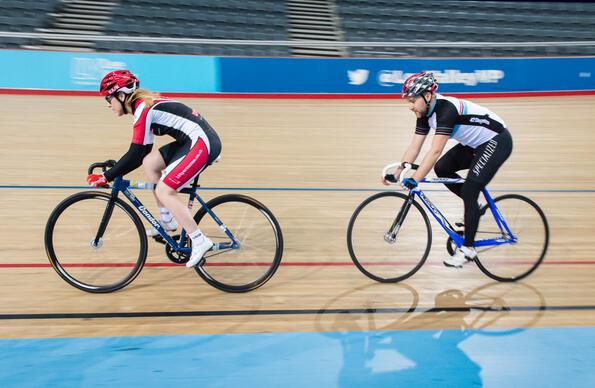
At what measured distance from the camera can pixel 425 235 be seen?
3.65m

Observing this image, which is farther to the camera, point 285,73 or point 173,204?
point 285,73

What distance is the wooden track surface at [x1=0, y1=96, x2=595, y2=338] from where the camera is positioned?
10.7 feet

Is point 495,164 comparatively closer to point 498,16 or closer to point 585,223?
point 585,223

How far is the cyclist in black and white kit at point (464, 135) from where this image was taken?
10.9ft

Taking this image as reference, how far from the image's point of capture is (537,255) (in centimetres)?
377

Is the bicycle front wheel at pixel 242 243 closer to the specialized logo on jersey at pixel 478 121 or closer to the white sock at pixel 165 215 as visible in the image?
the white sock at pixel 165 215

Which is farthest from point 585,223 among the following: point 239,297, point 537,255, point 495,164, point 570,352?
point 239,297

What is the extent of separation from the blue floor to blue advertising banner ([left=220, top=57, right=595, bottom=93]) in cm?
726

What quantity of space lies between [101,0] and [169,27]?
6.59 feet

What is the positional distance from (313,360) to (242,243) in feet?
3.04

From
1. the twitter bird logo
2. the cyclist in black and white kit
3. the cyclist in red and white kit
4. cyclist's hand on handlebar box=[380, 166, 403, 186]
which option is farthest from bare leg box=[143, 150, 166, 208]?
the twitter bird logo

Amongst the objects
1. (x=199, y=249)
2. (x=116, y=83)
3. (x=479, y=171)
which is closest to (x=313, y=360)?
(x=199, y=249)

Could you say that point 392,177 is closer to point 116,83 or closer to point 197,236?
point 197,236

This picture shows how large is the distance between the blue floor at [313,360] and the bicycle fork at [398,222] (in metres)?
0.66
